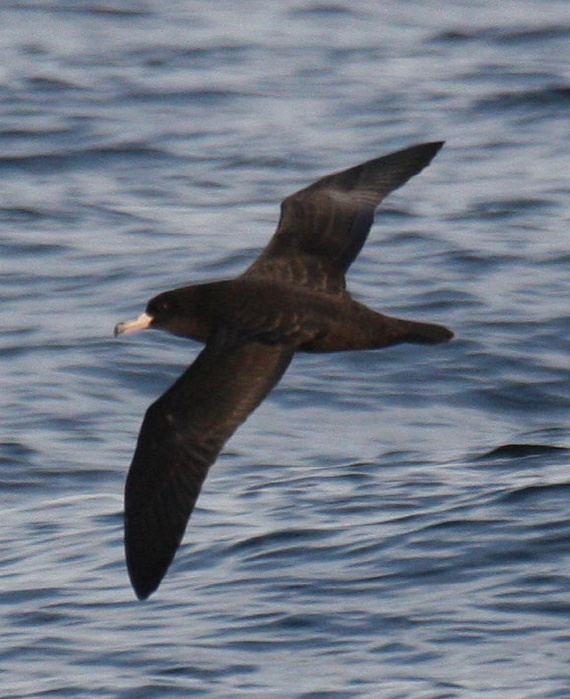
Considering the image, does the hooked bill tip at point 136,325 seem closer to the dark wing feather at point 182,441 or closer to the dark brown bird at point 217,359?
the dark brown bird at point 217,359

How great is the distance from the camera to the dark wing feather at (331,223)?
7.87 m

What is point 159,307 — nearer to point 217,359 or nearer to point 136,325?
point 136,325

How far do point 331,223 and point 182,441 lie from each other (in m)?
1.68

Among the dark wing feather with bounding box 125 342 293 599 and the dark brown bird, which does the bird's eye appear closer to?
the dark brown bird

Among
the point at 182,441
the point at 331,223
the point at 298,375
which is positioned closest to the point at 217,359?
the point at 182,441

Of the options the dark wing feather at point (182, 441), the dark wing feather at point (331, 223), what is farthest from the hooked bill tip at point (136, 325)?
the dark wing feather at point (331, 223)

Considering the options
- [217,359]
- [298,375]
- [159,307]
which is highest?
[159,307]

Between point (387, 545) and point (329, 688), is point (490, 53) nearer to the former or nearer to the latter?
point (387, 545)

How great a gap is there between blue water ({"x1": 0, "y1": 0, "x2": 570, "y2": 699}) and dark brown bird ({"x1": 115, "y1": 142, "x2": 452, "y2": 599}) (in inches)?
28.8

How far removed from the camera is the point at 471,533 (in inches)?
332

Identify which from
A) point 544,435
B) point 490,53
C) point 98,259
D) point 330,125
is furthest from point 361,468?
point 490,53

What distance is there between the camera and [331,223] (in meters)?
8.27

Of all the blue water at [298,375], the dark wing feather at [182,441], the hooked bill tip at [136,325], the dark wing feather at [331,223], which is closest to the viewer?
the dark wing feather at [182,441]

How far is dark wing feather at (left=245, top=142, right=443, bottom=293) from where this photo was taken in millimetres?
7867
